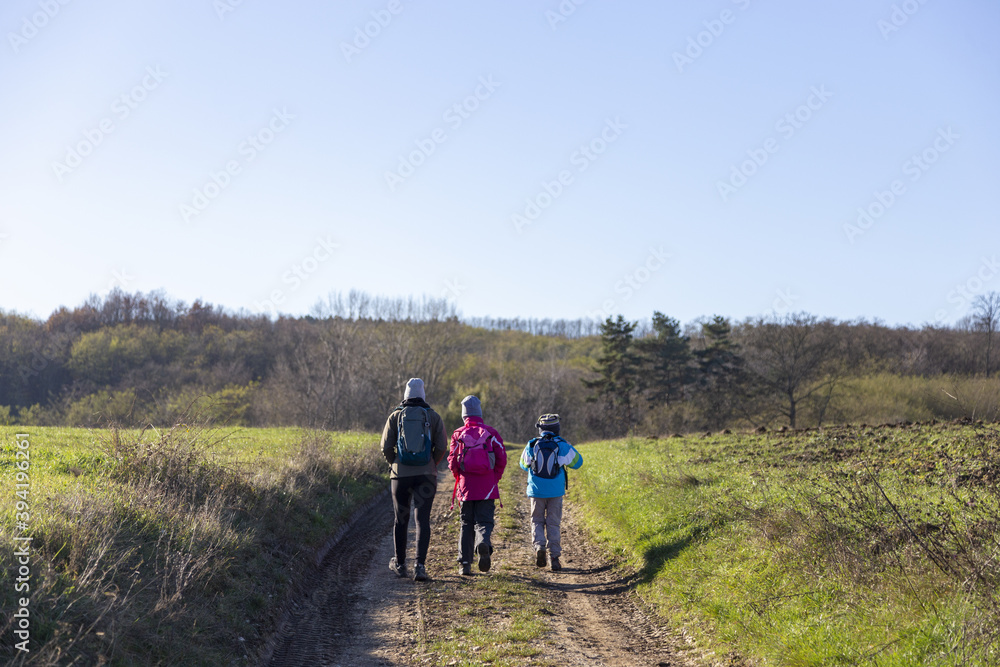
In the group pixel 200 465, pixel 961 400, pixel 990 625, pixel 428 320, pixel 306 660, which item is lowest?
pixel 306 660

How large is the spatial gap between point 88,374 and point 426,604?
6258cm

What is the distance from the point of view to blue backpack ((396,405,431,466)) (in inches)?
299

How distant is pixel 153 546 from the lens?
5.70m

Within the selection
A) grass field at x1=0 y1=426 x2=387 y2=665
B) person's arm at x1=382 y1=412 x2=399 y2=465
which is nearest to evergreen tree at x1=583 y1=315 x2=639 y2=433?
grass field at x1=0 y1=426 x2=387 y2=665

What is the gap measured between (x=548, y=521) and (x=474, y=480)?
1.34 meters

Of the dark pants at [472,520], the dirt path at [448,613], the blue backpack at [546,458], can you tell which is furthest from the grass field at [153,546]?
the blue backpack at [546,458]

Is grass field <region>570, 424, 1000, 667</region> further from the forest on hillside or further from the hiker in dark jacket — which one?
the forest on hillside

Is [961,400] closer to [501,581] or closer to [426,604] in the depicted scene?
[501,581]

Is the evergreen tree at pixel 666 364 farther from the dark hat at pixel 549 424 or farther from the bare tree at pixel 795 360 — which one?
the dark hat at pixel 549 424

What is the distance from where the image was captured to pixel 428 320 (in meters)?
58.9

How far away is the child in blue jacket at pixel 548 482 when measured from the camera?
27.0 ft

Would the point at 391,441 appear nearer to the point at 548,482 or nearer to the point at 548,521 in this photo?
the point at 548,482

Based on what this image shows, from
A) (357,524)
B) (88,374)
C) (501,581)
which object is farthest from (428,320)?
(501,581)
